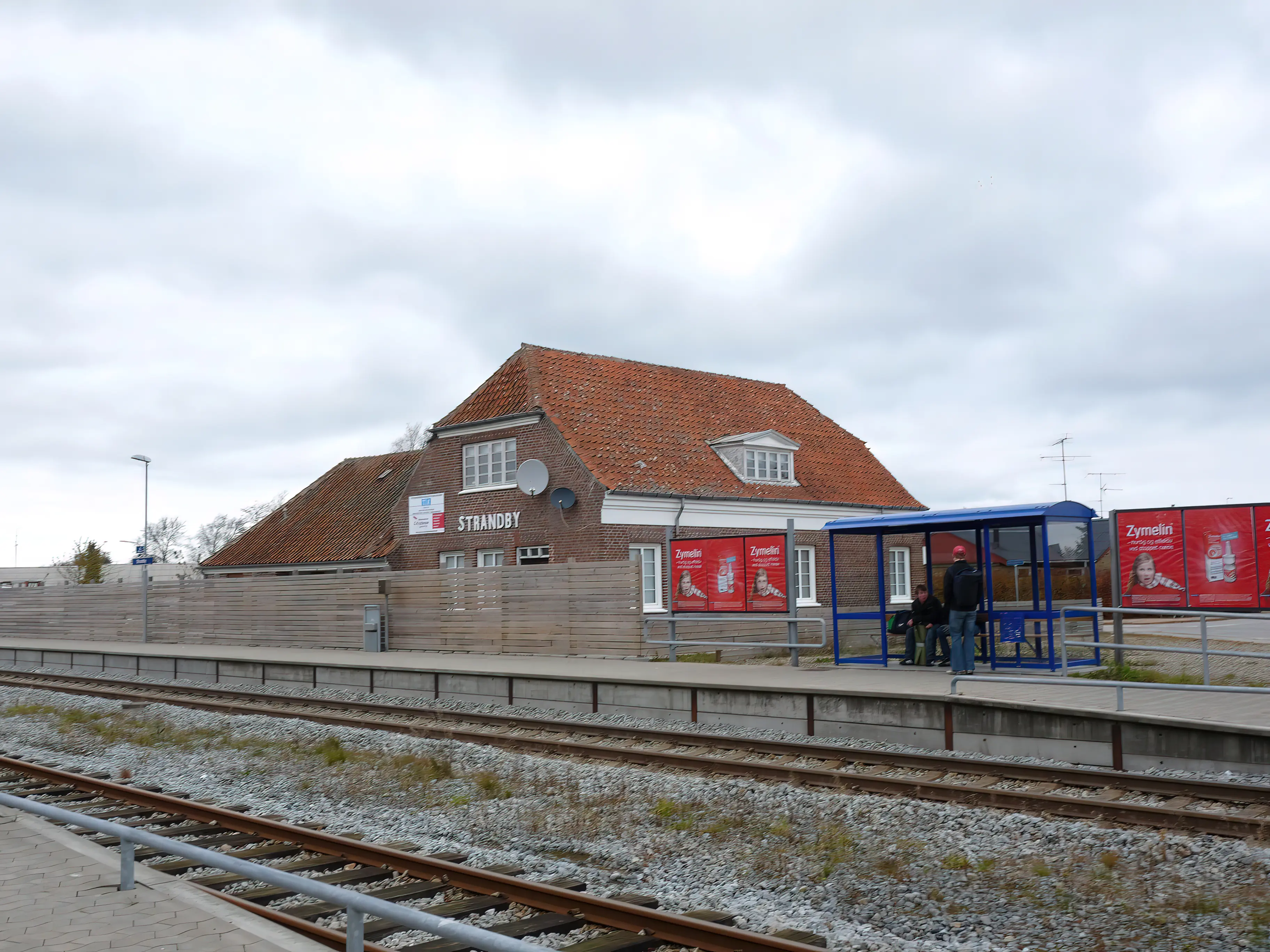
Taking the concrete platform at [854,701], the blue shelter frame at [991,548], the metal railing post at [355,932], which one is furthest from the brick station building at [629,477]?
the metal railing post at [355,932]

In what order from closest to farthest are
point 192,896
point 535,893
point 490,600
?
1. point 192,896
2. point 535,893
3. point 490,600

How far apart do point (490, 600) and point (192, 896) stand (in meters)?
17.4

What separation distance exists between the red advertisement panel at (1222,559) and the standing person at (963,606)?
2714mm

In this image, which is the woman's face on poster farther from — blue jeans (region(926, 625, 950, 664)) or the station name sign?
the station name sign

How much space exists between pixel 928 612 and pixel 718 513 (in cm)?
1299

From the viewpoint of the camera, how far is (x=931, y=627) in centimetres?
1712

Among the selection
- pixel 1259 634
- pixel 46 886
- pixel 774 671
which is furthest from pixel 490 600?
pixel 1259 634

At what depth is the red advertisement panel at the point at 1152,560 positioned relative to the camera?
1479 centimetres

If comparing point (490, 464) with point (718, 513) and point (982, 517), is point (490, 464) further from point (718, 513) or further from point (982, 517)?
point (982, 517)

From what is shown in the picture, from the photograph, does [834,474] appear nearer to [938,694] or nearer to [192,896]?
[938,694]

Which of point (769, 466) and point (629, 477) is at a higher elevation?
point (769, 466)

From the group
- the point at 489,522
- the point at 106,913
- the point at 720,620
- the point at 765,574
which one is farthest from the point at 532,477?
the point at 106,913

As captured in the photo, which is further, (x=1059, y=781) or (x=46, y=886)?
(x=1059, y=781)

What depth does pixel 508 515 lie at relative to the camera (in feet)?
96.2
